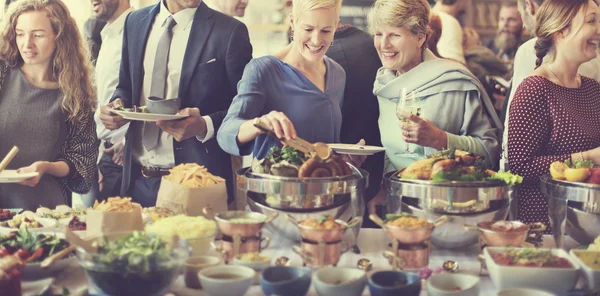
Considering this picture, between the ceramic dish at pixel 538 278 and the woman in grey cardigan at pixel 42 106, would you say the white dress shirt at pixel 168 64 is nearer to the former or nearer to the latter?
the woman in grey cardigan at pixel 42 106

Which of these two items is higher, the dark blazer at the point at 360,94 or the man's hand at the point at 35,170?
the dark blazer at the point at 360,94

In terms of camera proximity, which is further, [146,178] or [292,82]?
[146,178]

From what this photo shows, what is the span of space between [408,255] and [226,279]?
0.51 m

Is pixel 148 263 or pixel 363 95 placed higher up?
pixel 363 95

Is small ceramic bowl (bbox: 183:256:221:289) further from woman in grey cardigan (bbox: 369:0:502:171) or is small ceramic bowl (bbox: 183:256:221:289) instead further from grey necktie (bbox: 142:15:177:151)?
grey necktie (bbox: 142:15:177:151)

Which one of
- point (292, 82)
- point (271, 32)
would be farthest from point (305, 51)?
point (271, 32)

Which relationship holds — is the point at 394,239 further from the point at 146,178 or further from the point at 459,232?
the point at 146,178

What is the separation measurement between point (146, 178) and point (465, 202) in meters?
1.73

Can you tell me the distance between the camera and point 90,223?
6.90 ft

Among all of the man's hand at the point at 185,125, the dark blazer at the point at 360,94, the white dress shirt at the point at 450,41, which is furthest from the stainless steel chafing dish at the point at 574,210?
the white dress shirt at the point at 450,41

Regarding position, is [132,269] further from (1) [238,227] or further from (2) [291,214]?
(2) [291,214]

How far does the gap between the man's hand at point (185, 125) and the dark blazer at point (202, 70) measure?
0.12m

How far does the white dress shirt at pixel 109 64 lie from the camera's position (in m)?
3.70

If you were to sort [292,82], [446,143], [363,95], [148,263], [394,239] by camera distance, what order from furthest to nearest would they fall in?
[363,95] → [292,82] → [446,143] → [394,239] → [148,263]
